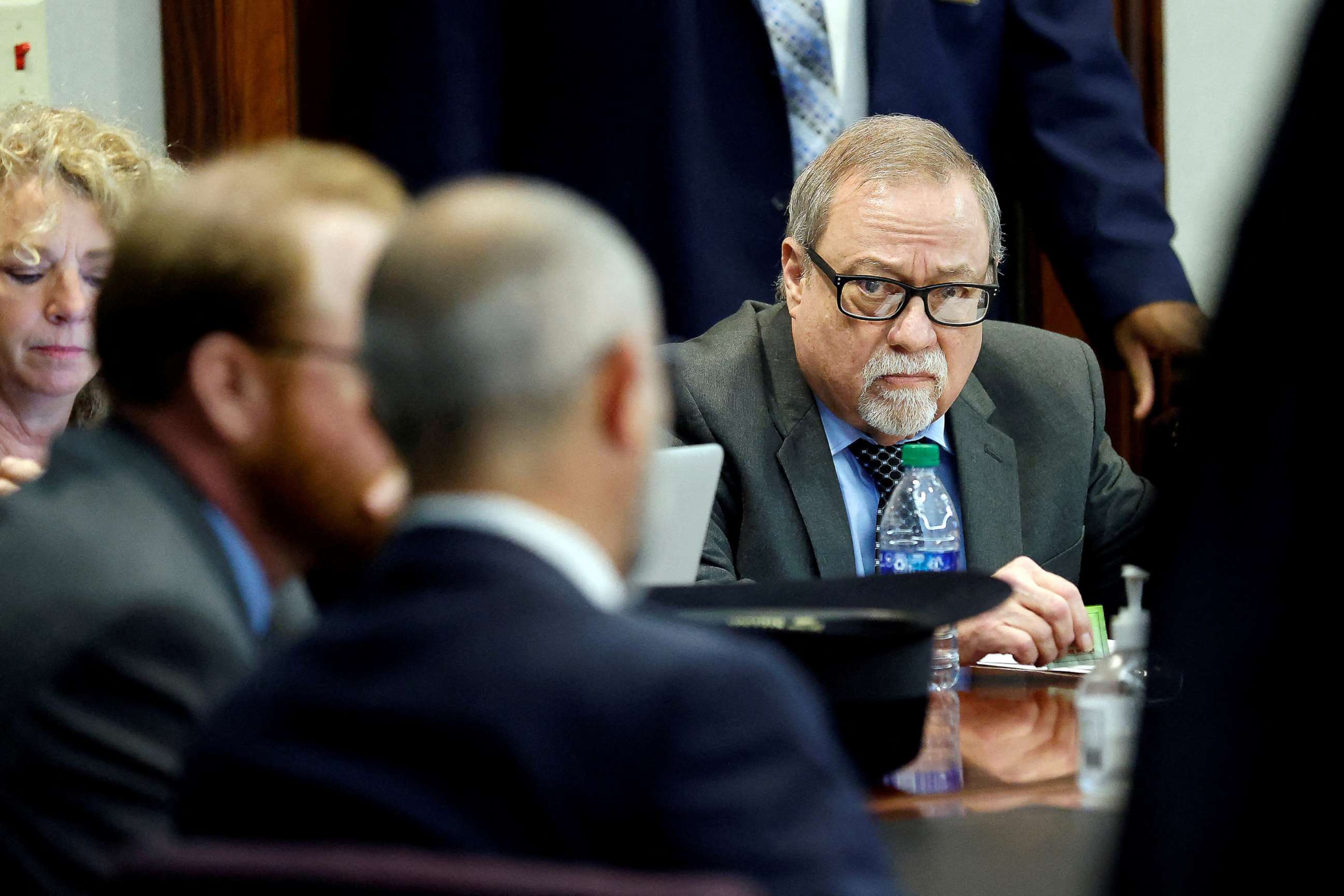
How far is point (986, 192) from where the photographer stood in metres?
2.40

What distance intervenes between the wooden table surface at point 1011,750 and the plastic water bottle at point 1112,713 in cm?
2

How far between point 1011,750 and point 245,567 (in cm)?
73

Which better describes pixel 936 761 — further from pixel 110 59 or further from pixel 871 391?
pixel 110 59

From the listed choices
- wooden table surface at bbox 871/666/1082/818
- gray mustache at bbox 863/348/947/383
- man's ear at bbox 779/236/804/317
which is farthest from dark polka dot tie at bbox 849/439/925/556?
wooden table surface at bbox 871/666/1082/818

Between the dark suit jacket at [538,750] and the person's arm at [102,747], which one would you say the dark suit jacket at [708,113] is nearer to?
the person's arm at [102,747]

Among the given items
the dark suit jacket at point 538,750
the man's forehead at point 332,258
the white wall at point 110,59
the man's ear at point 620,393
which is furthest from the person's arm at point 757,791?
the white wall at point 110,59

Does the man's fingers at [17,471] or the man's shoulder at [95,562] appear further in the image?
the man's fingers at [17,471]

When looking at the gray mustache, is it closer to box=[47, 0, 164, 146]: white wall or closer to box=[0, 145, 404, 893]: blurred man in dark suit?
box=[0, 145, 404, 893]: blurred man in dark suit

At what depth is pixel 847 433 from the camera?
2365mm

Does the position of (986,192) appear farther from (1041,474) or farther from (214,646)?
(214,646)

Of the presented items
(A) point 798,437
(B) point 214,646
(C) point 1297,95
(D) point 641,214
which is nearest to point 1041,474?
(A) point 798,437

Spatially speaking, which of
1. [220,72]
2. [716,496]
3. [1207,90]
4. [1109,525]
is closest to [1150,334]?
[1109,525]

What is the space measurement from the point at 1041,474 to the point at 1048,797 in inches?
49.1

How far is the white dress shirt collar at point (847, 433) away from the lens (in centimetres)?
235
